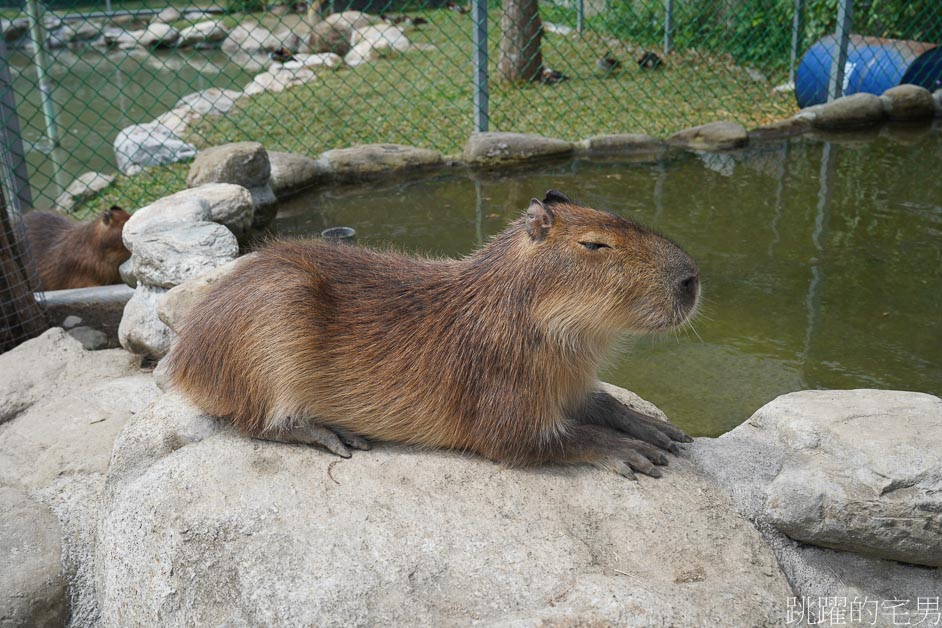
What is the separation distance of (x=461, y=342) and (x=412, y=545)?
667mm

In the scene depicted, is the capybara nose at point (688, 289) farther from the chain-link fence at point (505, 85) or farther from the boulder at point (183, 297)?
the chain-link fence at point (505, 85)

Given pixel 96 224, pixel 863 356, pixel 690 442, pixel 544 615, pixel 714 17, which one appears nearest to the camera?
pixel 544 615

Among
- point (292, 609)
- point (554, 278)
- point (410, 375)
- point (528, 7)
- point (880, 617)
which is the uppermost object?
point (528, 7)

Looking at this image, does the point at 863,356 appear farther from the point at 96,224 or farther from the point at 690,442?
the point at 96,224

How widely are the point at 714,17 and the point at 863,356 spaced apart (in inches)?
332

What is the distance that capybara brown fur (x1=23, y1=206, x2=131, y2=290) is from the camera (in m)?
5.46

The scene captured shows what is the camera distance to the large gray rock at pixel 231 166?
19.1 ft

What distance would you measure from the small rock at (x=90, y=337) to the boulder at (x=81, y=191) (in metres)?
2.90

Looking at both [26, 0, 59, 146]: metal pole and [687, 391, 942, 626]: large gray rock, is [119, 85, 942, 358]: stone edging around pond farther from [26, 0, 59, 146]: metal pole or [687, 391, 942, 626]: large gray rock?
[687, 391, 942, 626]: large gray rock

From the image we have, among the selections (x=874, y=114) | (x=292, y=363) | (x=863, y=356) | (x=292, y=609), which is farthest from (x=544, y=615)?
(x=874, y=114)

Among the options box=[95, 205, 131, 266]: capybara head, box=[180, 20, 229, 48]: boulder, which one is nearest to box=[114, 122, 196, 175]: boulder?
box=[95, 205, 131, 266]: capybara head

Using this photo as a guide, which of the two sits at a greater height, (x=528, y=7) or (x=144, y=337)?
(x=528, y=7)

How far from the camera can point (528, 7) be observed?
923cm

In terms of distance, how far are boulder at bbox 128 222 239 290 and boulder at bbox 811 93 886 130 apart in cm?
585
